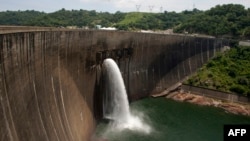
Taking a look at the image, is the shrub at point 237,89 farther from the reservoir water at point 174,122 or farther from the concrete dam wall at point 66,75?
the concrete dam wall at point 66,75

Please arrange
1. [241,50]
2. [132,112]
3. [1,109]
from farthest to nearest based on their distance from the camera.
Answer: [241,50], [132,112], [1,109]

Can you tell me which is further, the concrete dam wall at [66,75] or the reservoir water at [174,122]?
the reservoir water at [174,122]

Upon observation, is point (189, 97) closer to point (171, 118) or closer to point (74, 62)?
point (171, 118)

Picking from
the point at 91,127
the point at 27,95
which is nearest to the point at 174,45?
the point at 91,127

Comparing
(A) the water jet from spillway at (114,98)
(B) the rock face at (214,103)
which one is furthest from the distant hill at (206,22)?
(A) the water jet from spillway at (114,98)

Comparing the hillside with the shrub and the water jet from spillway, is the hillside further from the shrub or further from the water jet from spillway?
the water jet from spillway
